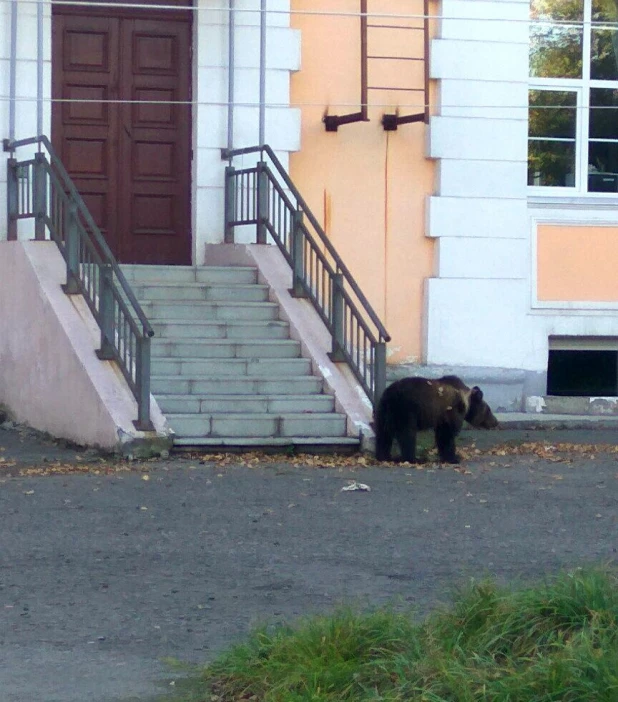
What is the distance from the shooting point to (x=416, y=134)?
15633mm

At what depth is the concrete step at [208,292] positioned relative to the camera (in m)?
13.9

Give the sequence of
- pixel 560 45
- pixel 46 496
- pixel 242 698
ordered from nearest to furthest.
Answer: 1. pixel 242 698
2. pixel 46 496
3. pixel 560 45

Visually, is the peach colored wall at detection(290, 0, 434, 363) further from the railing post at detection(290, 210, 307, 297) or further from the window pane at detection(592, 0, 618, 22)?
the window pane at detection(592, 0, 618, 22)

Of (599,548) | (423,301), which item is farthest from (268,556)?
(423,301)

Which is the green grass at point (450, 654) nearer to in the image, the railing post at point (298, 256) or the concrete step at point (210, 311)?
the concrete step at point (210, 311)

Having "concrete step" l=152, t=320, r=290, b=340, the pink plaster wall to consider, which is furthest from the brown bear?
"concrete step" l=152, t=320, r=290, b=340

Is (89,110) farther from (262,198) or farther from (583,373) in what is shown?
(583,373)

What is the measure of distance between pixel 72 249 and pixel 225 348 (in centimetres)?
161

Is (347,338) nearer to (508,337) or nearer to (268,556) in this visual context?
(508,337)

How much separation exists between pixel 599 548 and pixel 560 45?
29.9 ft

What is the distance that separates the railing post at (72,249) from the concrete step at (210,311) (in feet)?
2.76

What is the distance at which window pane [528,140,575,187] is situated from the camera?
635 inches

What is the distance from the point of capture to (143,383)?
1162 cm

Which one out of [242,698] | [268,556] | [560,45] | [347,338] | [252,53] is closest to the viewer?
[242,698]
